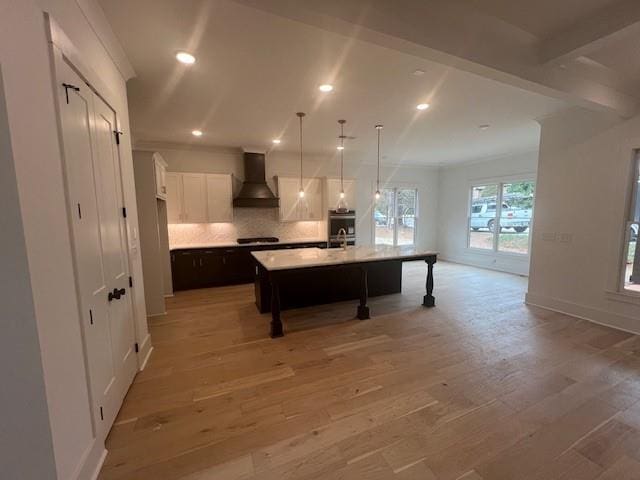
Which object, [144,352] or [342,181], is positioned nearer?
[144,352]

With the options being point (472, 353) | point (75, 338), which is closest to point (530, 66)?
point (472, 353)

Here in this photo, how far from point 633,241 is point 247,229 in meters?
6.30

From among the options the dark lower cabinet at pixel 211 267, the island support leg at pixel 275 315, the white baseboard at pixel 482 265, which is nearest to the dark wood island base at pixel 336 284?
the island support leg at pixel 275 315

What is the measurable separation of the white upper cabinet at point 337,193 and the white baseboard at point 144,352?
4.57 m

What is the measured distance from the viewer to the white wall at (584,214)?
3.45 meters

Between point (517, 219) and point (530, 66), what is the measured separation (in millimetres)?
5255

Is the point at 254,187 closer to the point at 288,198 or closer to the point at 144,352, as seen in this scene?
the point at 288,198

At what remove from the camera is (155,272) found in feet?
13.2

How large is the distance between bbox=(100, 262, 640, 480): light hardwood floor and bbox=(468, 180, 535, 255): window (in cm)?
344

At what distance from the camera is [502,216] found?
6961 millimetres

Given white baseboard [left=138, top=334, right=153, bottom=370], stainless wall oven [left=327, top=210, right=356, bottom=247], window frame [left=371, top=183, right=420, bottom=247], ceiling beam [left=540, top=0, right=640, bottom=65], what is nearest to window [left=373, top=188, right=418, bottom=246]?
window frame [left=371, top=183, right=420, bottom=247]

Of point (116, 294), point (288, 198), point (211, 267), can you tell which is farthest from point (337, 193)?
point (116, 294)

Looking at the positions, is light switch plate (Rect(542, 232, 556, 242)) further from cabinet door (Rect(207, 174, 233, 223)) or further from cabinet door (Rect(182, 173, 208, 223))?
cabinet door (Rect(182, 173, 208, 223))

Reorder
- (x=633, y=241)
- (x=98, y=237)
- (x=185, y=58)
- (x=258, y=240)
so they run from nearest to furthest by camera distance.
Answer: (x=98, y=237)
(x=185, y=58)
(x=633, y=241)
(x=258, y=240)
